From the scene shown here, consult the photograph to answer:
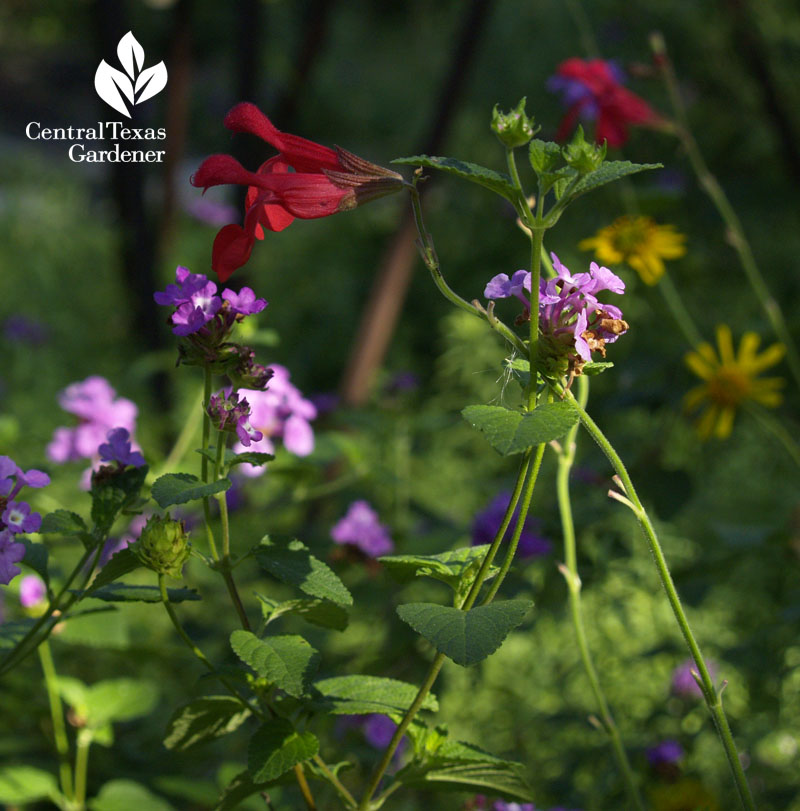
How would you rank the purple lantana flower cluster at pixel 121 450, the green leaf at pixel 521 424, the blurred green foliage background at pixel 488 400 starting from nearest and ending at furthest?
the green leaf at pixel 521 424
the purple lantana flower cluster at pixel 121 450
the blurred green foliage background at pixel 488 400

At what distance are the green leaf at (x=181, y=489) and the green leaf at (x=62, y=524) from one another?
52 millimetres

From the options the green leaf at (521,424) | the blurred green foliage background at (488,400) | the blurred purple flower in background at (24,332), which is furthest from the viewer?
the blurred purple flower in background at (24,332)

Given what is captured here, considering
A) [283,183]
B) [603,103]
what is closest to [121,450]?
[283,183]

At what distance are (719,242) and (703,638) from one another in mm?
815

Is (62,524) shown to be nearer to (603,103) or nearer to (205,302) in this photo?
(205,302)

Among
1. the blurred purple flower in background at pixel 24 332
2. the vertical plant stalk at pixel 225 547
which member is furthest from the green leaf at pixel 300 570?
the blurred purple flower in background at pixel 24 332

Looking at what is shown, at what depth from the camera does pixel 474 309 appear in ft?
1.03

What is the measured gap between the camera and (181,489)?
0.34m

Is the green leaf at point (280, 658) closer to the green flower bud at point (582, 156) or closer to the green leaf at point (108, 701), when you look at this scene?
the green flower bud at point (582, 156)

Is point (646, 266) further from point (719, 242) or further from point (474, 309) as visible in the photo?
point (719, 242)

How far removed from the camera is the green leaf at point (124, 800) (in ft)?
1.84

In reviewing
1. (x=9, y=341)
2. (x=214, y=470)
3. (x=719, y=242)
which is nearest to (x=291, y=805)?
(x=214, y=470)

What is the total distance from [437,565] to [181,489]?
4.0 inches

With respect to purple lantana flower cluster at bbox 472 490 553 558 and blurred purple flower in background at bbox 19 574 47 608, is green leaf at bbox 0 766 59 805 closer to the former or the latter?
blurred purple flower in background at bbox 19 574 47 608
